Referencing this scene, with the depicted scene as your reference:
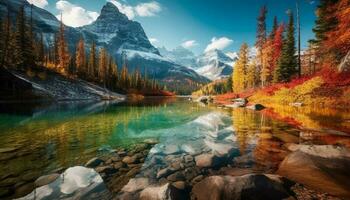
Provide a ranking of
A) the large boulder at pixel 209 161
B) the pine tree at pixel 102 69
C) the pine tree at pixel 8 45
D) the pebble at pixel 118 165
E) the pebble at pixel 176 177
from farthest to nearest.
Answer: the pine tree at pixel 102 69, the pine tree at pixel 8 45, the large boulder at pixel 209 161, the pebble at pixel 118 165, the pebble at pixel 176 177

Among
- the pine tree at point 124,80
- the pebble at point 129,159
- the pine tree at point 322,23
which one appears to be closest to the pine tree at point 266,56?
the pine tree at point 322,23

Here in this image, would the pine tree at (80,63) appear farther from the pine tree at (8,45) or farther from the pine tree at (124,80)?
the pine tree at (8,45)

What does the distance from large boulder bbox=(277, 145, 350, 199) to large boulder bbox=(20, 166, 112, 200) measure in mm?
4982

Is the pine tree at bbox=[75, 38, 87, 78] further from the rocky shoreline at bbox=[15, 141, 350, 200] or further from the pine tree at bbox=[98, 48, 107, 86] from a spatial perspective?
the rocky shoreline at bbox=[15, 141, 350, 200]

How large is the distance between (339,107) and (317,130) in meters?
15.2

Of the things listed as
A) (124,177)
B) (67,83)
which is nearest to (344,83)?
(124,177)

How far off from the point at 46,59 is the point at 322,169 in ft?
259

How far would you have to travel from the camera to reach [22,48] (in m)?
50.7

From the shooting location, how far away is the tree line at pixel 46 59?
49875 mm

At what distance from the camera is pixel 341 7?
553 inches

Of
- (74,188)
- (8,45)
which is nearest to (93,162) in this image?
(74,188)

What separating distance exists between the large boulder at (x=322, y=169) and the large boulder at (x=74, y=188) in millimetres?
4982

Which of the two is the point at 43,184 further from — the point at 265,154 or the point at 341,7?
the point at 341,7

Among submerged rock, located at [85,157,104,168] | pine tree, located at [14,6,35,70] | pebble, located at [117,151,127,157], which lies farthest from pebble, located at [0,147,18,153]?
pine tree, located at [14,6,35,70]
